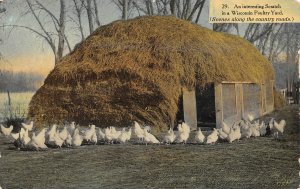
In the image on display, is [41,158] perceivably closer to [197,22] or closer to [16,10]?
[16,10]

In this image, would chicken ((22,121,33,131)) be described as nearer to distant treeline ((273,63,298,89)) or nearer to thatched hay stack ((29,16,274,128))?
thatched hay stack ((29,16,274,128))

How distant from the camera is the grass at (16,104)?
5.81 meters

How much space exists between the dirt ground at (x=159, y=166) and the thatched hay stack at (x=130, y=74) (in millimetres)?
1065

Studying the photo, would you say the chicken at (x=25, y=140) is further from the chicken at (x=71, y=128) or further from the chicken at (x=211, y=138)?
the chicken at (x=211, y=138)

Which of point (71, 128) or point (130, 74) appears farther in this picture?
point (130, 74)

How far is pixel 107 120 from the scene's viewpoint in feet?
21.5

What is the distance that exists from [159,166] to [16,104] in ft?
7.78

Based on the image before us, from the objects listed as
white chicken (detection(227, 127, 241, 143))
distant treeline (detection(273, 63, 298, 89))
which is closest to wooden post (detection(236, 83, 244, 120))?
distant treeline (detection(273, 63, 298, 89))

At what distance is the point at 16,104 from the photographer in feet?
20.4

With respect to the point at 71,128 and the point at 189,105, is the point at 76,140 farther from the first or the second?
the point at 189,105

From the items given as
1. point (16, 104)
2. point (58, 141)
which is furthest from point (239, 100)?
point (16, 104)

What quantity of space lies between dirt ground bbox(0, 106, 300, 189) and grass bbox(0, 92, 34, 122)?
574 millimetres

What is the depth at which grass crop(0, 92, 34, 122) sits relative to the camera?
5807 millimetres

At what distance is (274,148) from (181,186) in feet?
5.23
